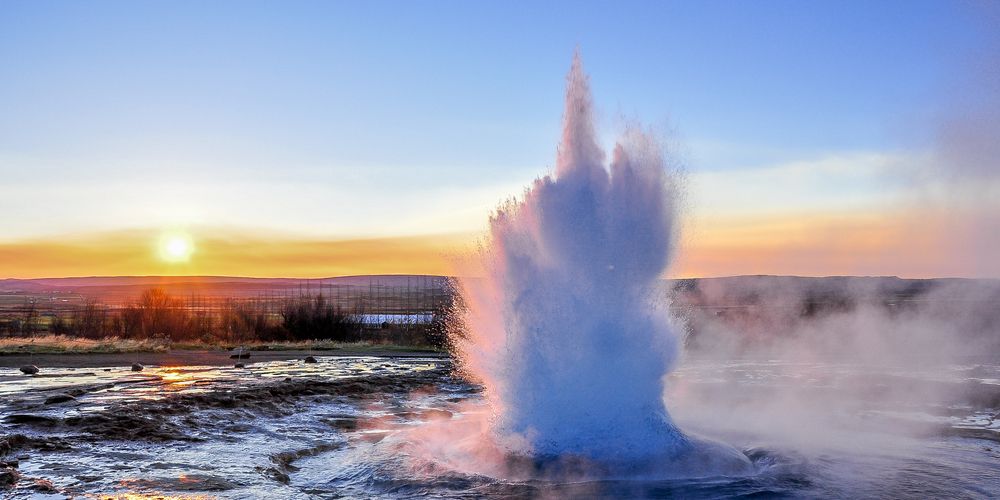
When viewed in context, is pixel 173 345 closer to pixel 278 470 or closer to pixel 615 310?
pixel 278 470

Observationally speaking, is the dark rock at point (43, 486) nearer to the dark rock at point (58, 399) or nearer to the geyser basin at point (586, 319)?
the geyser basin at point (586, 319)

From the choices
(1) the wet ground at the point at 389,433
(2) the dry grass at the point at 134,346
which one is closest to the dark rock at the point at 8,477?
(1) the wet ground at the point at 389,433

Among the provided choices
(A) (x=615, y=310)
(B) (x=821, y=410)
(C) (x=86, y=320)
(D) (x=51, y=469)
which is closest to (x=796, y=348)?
(B) (x=821, y=410)

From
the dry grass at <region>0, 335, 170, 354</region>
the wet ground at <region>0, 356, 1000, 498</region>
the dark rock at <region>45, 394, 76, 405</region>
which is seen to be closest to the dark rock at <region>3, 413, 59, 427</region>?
the wet ground at <region>0, 356, 1000, 498</region>

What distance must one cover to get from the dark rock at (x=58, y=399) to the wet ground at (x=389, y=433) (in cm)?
2

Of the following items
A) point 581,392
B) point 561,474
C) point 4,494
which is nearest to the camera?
point 4,494

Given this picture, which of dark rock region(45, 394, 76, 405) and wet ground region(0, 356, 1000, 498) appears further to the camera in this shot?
dark rock region(45, 394, 76, 405)

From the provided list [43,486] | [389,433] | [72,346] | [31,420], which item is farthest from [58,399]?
[72,346]

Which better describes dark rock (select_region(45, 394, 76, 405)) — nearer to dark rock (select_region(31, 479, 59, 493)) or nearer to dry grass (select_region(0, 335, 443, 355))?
dark rock (select_region(31, 479, 59, 493))

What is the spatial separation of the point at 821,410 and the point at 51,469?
12537mm

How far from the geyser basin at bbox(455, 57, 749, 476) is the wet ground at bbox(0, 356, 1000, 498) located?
78 centimetres

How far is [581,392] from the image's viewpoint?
30.6 ft

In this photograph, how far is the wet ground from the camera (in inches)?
329

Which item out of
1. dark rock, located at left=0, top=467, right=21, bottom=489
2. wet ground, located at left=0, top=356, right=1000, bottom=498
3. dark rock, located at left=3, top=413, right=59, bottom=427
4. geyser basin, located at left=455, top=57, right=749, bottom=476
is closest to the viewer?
dark rock, located at left=0, top=467, right=21, bottom=489
